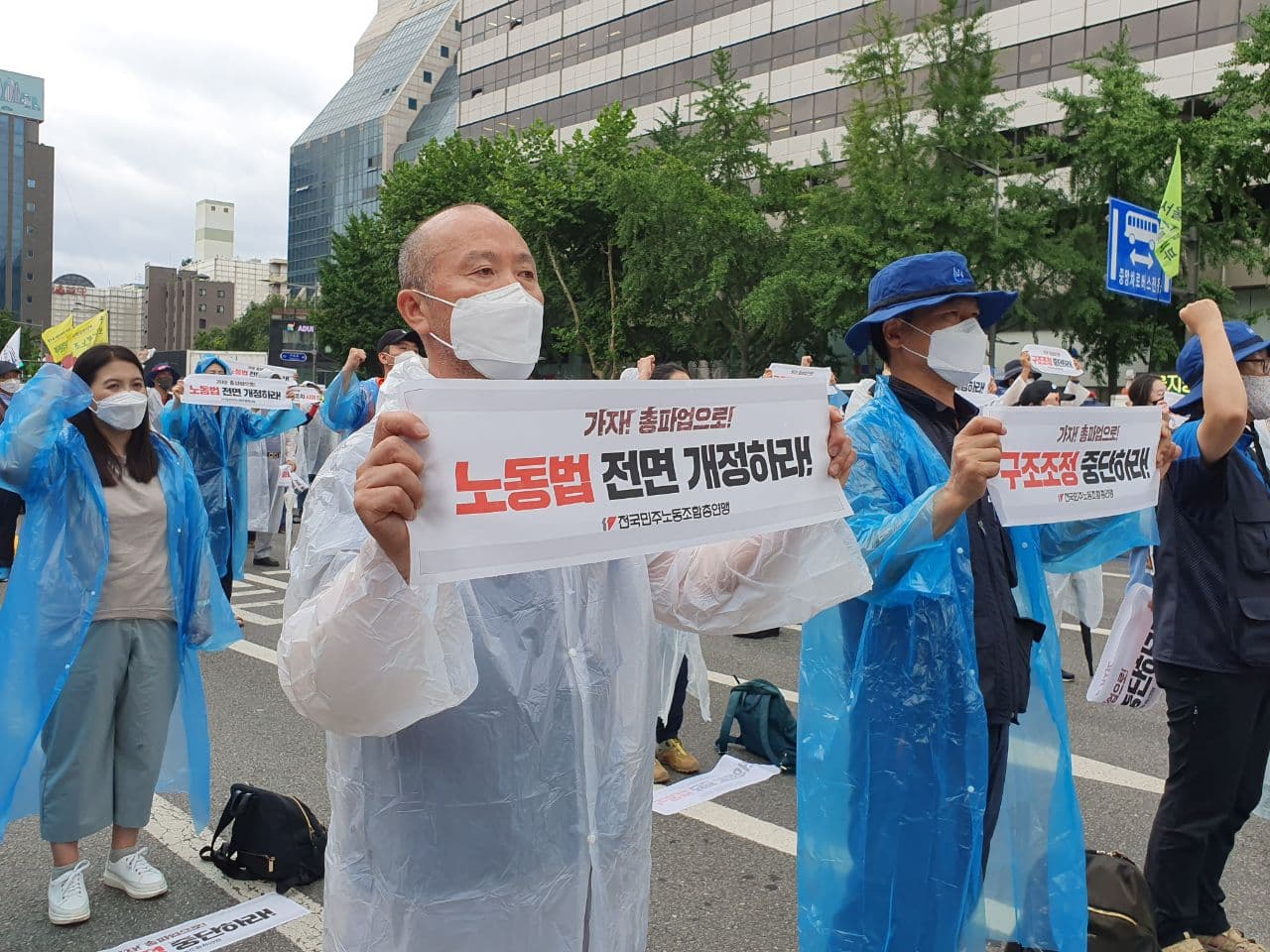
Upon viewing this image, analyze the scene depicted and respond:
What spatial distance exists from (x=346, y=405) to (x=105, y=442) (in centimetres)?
487

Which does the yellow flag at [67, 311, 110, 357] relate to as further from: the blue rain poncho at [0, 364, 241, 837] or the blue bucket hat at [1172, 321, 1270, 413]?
the blue bucket hat at [1172, 321, 1270, 413]

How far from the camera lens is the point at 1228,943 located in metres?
3.12

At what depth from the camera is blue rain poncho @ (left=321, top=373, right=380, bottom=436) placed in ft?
27.4

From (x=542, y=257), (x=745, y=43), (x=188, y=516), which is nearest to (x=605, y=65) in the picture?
(x=745, y=43)

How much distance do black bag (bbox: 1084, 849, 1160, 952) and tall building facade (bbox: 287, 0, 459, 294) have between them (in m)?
79.5

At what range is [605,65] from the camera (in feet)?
152

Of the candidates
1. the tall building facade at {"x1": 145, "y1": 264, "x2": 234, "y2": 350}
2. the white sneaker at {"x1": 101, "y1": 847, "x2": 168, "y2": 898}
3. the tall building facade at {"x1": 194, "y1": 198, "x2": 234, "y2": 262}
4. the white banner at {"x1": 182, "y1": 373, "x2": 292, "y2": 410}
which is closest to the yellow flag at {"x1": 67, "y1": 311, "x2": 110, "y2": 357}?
the white banner at {"x1": 182, "y1": 373, "x2": 292, "y2": 410}

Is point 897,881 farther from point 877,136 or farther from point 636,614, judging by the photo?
point 877,136

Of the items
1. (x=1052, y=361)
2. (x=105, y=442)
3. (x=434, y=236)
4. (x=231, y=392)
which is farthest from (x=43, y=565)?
(x=1052, y=361)

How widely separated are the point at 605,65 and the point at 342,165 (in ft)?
195

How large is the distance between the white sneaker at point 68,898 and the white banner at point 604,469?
2767mm

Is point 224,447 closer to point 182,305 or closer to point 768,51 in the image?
point 768,51

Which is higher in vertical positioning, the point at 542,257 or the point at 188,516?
the point at 542,257

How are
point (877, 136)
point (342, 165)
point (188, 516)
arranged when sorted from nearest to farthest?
point (188, 516) < point (877, 136) < point (342, 165)
